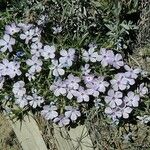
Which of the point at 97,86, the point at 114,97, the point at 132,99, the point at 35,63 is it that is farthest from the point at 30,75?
the point at 132,99

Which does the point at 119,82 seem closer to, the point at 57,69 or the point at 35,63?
the point at 57,69

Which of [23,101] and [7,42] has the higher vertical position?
[7,42]

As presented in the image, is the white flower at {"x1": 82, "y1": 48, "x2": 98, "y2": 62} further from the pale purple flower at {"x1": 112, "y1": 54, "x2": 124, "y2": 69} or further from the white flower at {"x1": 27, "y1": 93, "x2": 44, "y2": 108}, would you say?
the white flower at {"x1": 27, "y1": 93, "x2": 44, "y2": 108}

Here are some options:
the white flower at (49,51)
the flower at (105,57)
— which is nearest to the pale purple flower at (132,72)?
the flower at (105,57)

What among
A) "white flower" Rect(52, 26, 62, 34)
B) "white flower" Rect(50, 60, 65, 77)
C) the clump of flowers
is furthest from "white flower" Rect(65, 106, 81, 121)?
"white flower" Rect(52, 26, 62, 34)

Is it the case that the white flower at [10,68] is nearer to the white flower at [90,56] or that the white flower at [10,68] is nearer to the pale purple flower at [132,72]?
the white flower at [90,56]
